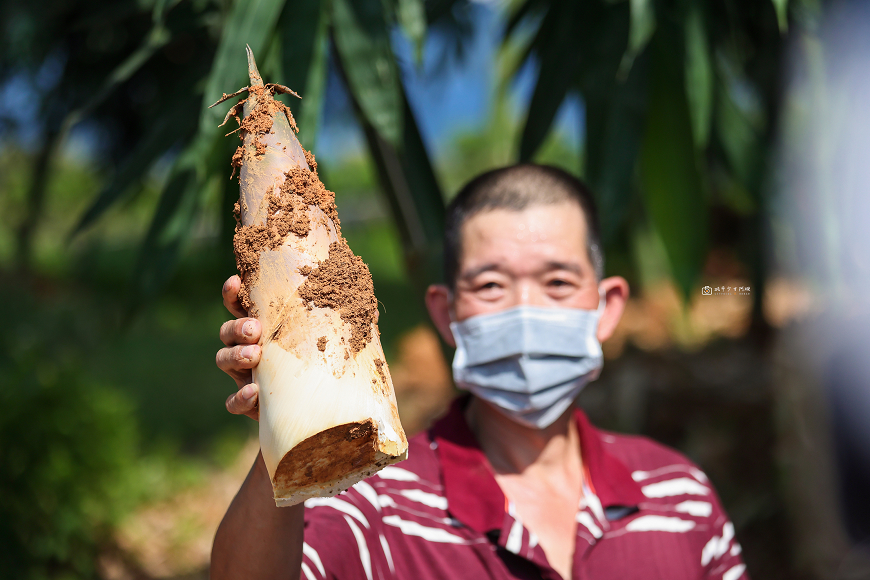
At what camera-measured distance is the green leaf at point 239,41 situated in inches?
60.0

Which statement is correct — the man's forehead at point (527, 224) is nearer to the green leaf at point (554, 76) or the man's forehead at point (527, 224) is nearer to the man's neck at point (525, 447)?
the man's neck at point (525, 447)

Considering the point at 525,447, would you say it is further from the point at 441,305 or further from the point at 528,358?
the point at 441,305

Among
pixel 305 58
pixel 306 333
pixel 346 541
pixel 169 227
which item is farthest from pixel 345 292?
pixel 169 227

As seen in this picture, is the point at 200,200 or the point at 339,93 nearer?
the point at 200,200

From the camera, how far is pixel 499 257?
124cm

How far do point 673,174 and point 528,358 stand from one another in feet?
3.29

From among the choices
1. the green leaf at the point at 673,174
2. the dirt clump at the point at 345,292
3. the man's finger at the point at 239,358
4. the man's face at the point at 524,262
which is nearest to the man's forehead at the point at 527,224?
the man's face at the point at 524,262

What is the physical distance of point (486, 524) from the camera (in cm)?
114

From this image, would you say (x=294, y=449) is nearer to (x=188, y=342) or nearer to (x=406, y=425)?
(x=406, y=425)

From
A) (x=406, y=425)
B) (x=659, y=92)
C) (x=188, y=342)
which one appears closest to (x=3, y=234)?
(x=188, y=342)

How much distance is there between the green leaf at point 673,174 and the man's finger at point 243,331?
1480 millimetres

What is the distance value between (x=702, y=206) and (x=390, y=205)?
1131 mm

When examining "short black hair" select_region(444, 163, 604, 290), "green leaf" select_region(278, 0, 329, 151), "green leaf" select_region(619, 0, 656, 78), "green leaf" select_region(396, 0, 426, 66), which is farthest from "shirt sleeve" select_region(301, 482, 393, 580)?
"green leaf" select_region(619, 0, 656, 78)

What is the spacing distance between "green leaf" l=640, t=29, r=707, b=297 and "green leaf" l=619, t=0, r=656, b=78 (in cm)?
6
